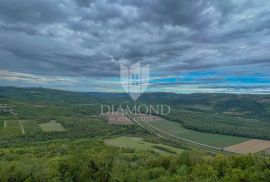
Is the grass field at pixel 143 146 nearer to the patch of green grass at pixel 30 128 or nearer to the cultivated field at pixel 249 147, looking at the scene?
the cultivated field at pixel 249 147

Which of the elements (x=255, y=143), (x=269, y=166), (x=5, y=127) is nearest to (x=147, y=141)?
(x=255, y=143)

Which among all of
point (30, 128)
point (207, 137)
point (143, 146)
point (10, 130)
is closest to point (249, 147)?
point (207, 137)

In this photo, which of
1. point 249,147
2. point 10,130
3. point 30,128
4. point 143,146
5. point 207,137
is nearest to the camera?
point 143,146

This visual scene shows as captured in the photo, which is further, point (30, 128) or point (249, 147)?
point (30, 128)

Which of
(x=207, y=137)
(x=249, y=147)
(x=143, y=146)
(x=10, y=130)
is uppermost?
(x=10, y=130)

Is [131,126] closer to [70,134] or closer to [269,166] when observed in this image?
[70,134]

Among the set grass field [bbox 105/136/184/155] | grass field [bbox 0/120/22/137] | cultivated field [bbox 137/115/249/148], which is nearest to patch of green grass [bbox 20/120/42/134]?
grass field [bbox 0/120/22/137]

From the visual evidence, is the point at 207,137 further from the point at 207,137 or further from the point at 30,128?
the point at 30,128

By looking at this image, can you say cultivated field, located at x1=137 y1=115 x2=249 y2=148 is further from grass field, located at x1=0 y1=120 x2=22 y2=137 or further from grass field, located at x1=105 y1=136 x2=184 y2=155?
grass field, located at x1=0 y1=120 x2=22 y2=137
